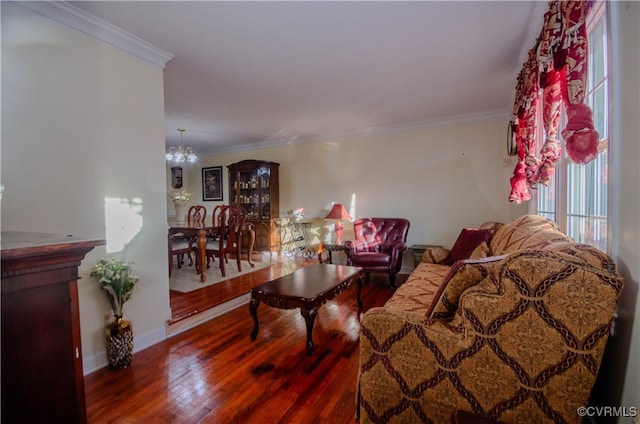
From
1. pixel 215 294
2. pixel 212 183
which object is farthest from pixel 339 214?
pixel 212 183

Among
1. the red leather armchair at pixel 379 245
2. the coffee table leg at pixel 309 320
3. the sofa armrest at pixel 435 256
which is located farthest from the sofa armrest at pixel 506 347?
the red leather armchair at pixel 379 245

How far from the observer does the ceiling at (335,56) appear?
6.28 ft

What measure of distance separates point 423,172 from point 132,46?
13.0 feet

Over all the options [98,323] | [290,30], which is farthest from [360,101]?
[98,323]

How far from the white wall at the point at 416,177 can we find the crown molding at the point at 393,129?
71mm

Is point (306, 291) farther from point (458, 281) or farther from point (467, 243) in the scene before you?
point (467, 243)

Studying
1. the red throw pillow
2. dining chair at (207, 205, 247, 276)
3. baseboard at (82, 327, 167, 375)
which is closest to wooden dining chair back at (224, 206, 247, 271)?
dining chair at (207, 205, 247, 276)

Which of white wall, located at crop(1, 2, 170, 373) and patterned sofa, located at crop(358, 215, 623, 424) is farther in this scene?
white wall, located at crop(1, 2, 170, 373)

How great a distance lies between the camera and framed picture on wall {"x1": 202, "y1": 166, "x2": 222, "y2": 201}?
6.70m

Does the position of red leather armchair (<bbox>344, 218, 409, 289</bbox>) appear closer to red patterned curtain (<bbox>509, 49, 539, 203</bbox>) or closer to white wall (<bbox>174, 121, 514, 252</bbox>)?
white wall (<bbox>174, 121, 514, 252</bbox>)

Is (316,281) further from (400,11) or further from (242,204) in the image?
(242,204)

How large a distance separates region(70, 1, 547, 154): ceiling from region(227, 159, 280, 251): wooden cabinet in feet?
5.27

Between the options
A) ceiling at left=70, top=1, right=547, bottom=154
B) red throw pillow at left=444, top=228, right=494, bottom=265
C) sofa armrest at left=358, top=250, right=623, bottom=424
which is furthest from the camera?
red throw pillow at left=444, top=228, right=494, bottom=265

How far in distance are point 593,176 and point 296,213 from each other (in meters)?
4.31
